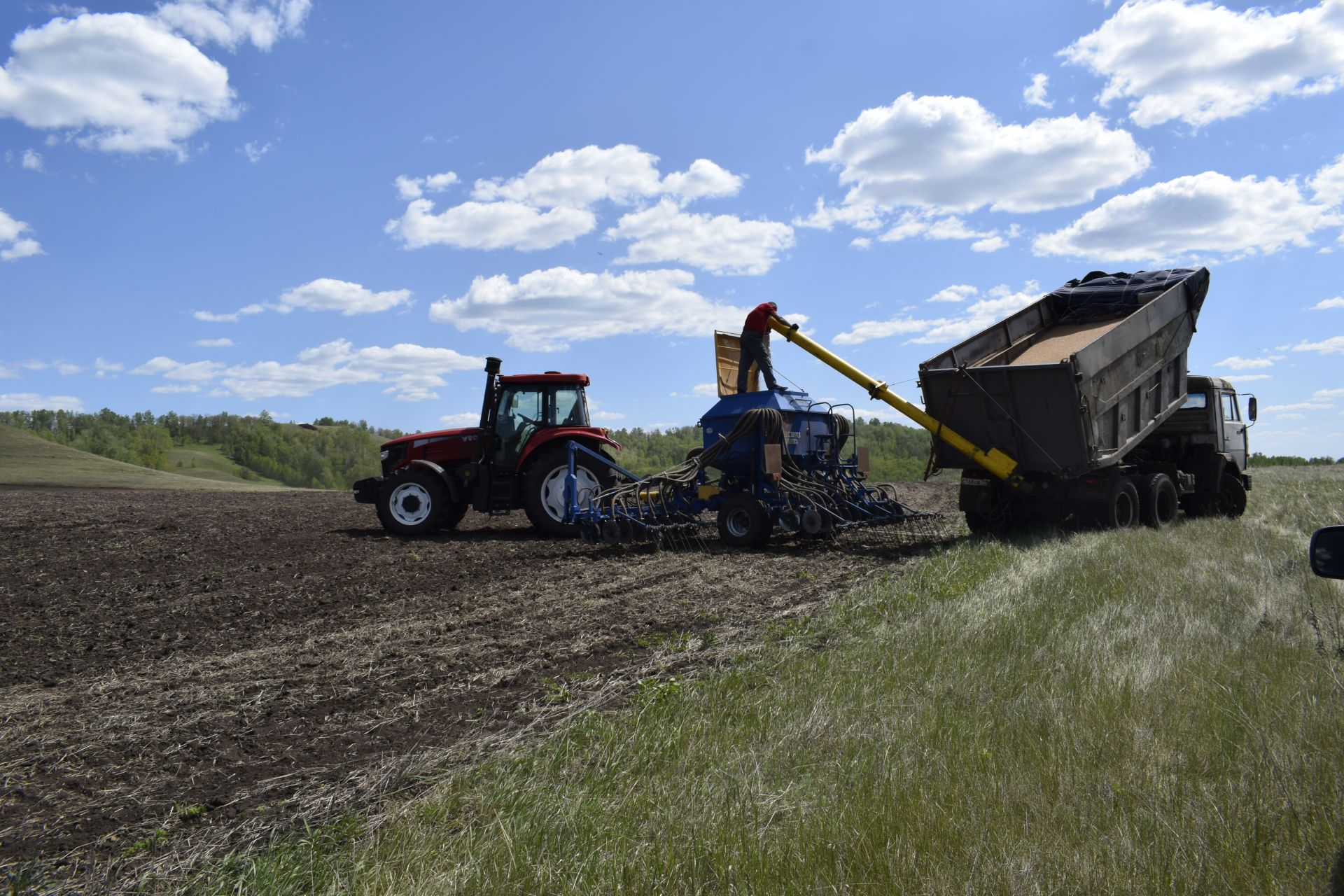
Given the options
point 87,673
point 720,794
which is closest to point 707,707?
point 720,794

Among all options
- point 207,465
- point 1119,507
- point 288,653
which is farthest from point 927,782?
point 207,465

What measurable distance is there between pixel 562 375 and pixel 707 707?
9252mm

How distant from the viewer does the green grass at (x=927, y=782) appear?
2877mm

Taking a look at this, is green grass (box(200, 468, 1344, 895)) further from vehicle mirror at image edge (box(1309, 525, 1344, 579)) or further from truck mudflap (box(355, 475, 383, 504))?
truck mudflap (box(355, 475, 383, 504))

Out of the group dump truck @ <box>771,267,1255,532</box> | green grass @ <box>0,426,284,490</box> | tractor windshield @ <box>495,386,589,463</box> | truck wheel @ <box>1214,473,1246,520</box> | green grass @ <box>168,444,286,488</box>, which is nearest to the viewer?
dump truck @ <box>771,267,1255,532</box>

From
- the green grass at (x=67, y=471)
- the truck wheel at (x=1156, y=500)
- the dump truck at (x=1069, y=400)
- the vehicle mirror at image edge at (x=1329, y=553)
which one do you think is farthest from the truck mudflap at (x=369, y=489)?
the green grass at (x=67, y=471)

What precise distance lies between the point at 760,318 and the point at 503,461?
4.11 metres

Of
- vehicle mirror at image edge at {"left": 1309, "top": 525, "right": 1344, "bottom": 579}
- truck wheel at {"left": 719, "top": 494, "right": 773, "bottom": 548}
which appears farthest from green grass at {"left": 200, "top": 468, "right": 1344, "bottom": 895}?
truck wheel at {"left": 719, "top": 494, "right": 773, "bottom": 548}

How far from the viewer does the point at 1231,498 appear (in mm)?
15016

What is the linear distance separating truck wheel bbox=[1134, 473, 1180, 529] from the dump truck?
0.02m

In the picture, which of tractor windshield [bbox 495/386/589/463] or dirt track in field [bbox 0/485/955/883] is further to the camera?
tractor windshield [bbox 495/386/589/463]

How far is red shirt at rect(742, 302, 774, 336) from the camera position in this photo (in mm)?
12977

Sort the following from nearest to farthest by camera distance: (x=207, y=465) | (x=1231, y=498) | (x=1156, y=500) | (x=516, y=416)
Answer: (x=1156, y=500)
(x=516, y=416)
(x=1231, y=498)
(x=207, y=465)

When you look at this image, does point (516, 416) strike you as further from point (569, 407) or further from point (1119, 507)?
point (1119, 507)
